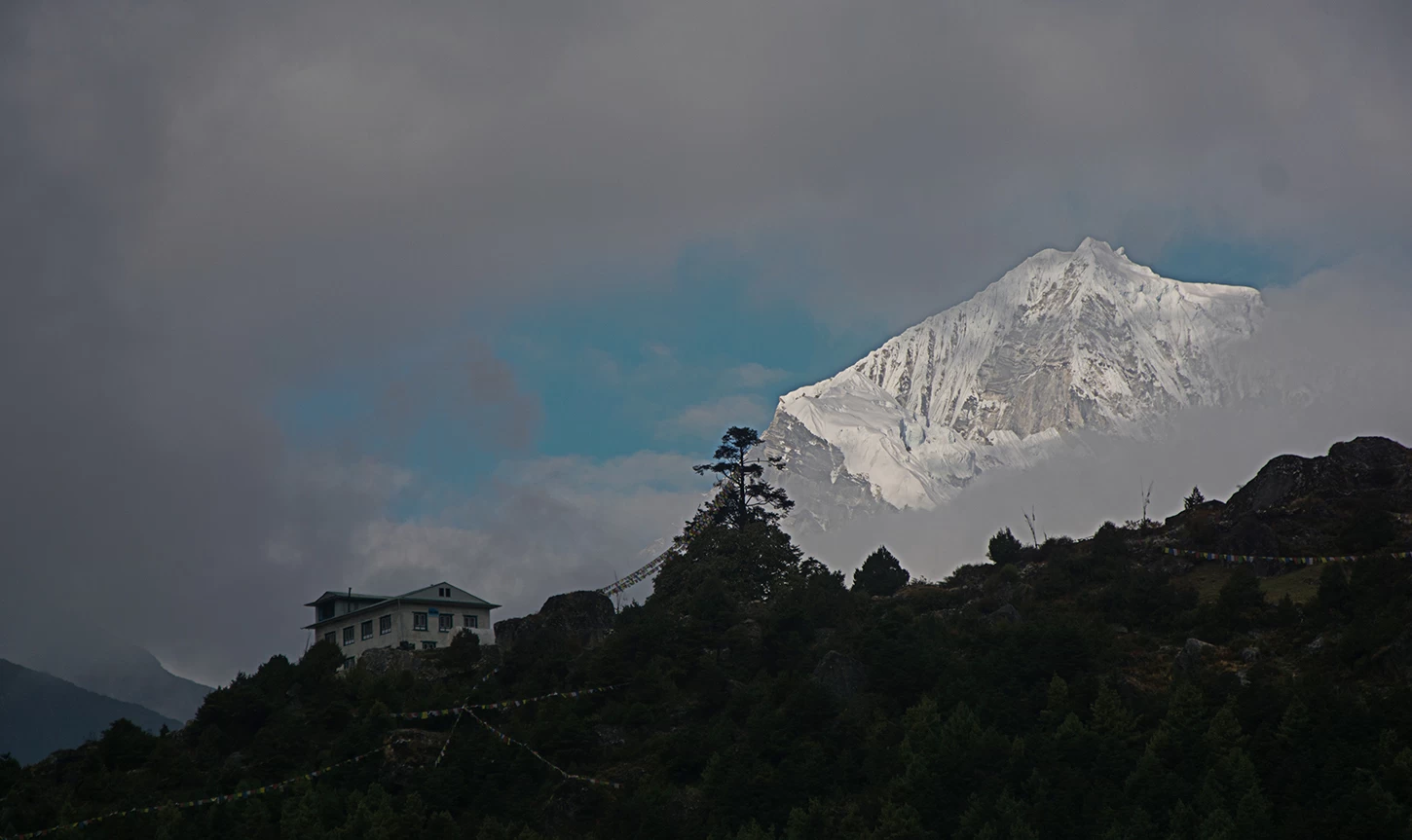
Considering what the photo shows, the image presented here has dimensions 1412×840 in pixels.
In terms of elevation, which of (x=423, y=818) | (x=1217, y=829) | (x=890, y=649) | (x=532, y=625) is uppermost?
(x=532, y=625)

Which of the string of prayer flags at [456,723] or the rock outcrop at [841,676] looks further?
the rock outcrop at [841,676]

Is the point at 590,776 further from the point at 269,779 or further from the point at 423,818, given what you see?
the point at 269,779

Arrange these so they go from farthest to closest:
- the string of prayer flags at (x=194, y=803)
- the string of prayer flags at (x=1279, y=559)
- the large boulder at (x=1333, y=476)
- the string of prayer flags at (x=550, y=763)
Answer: the large boulder at (x=1333, y=476) < the string of prayer flags at (x=1279, y=559) < the string of prayer flags at (x=550, y=763) < the string of prayer flags at (x=194, y=803)

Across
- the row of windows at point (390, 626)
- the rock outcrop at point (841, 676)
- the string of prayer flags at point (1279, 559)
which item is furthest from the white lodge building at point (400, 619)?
the string of prayer flags at point (1279, 559)

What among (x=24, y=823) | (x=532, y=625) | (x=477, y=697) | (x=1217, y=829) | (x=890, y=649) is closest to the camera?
(x=1217, y=829)

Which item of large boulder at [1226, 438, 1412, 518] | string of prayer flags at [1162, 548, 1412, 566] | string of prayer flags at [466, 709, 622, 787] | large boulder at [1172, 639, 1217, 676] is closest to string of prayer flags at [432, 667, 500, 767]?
string of prayer flags at [466, 709, 622, 787]

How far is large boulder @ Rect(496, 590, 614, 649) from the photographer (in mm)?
84750

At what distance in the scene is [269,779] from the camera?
6750 cm

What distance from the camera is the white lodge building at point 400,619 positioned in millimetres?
93938

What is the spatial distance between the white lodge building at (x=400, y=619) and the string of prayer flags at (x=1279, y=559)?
43495 millimetres

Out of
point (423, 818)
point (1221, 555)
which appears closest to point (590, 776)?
point (423, 818)

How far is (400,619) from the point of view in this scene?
A: 9381 cm

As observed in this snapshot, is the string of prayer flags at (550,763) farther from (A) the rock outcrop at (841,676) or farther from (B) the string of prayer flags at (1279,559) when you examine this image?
(B) the string of prayer flags at (1279,559)

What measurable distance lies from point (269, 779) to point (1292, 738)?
4359 cm
